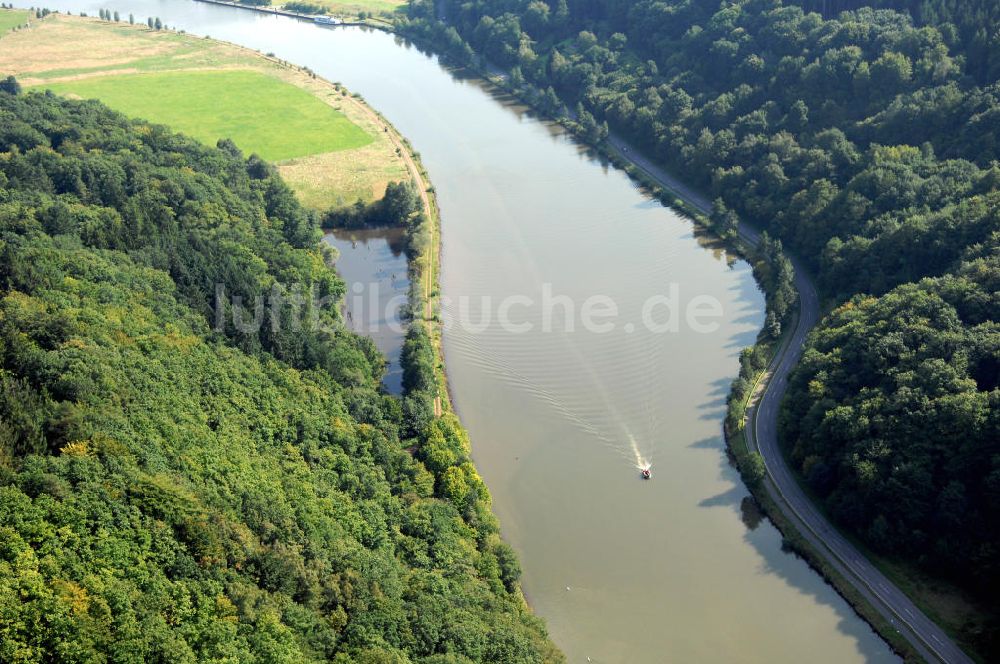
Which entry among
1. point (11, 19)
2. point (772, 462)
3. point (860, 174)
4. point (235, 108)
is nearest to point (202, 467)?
point (772, 462)

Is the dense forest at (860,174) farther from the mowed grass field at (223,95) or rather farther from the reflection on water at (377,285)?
the reflection on water at (377,285)

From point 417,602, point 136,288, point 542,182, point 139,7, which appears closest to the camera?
point 417,602

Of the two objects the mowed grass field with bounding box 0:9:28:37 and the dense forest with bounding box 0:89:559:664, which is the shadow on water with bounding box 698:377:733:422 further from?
the mowed grass field with bounding box 0:9:28:37

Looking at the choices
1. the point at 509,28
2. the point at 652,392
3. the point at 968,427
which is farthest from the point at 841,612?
the point at 509,28

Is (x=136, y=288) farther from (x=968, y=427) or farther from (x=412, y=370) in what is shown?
(x=968, y=427)

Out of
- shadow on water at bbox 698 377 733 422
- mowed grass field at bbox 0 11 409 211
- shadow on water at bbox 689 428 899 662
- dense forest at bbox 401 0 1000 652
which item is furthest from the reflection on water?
dense forest at bbox 401 0 1000 652

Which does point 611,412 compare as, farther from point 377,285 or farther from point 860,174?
point 860,174

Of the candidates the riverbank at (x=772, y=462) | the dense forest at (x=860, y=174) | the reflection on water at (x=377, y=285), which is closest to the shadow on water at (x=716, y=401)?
the riverbank at (x=772, y=462)
